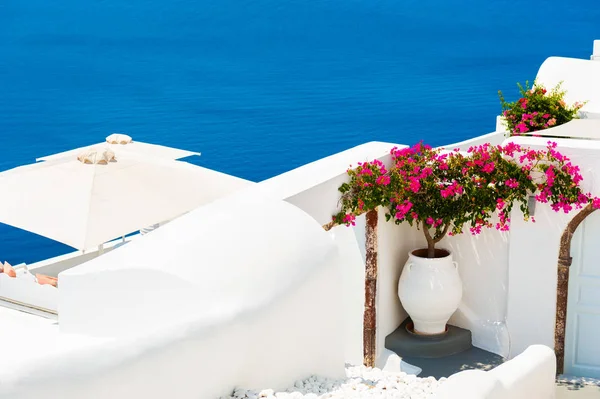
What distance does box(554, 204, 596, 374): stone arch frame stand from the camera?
405 inches

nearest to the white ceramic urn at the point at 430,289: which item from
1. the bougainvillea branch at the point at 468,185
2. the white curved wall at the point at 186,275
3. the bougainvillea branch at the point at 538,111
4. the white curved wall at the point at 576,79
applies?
the bougainvillea branch at the point at 468,185

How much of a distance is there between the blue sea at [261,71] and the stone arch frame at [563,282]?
18.6 metres

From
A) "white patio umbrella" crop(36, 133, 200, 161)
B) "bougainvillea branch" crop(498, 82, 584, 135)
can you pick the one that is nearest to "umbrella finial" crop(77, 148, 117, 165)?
"white patio umbrella" crop(36, 133, 200, 161)

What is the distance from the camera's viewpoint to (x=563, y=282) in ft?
34.2

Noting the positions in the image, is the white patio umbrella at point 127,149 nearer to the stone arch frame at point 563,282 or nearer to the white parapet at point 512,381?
the stone arch frame at point 563,282

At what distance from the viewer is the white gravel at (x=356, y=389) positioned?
268 inches

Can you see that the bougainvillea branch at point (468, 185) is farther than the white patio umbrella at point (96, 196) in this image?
Yes

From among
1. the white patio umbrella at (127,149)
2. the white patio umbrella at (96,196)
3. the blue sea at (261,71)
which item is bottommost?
the white patio umbrella at (96,196)

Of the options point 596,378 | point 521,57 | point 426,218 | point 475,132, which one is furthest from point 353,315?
point 521,57

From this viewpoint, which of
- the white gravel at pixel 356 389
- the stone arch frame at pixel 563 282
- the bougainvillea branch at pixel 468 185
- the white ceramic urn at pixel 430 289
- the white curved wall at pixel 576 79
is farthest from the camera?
the white curved wall at pixel 576 79

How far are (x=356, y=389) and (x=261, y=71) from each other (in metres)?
59.1

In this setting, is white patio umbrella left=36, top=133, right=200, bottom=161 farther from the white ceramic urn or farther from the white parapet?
the white parapet

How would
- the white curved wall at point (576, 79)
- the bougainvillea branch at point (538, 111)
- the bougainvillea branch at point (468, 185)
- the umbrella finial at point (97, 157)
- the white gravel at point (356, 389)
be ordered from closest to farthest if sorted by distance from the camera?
1. the white gravel at point (356, 389)
2. the bougainvillea branch at point (468, 185)
3. the umbrella finial at point (97, 157)
4. the bougainvillea branch at point (538, 111)
5. the white curved wall at point (576, 79)

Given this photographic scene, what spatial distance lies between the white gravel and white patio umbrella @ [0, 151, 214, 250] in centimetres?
304
